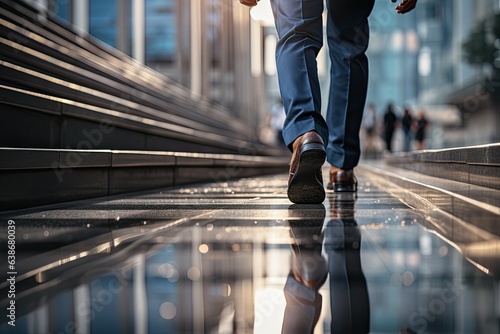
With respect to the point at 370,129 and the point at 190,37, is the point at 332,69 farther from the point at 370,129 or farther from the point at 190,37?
the point at 370,129

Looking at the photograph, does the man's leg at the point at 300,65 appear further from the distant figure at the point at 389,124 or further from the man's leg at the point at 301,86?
the distant figure at the point at 389,124

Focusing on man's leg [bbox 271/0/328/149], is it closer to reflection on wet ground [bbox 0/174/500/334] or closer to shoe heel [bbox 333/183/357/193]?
shoe heel [bbox 333/183/357/193]

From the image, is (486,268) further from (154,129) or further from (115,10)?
(115,10)

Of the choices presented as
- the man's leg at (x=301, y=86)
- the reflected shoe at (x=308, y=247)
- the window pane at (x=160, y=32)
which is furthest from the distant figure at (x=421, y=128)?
the reflected shoe at (x=308, y=247)

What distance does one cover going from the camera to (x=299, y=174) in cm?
268

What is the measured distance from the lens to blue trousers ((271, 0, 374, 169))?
9.20ft

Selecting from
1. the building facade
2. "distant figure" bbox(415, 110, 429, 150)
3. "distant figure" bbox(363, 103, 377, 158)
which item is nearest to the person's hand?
the building facade

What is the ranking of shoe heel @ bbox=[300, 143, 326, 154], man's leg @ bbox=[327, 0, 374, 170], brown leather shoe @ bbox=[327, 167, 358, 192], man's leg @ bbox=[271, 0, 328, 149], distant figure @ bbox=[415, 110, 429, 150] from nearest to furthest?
1. shoe heel @ bbox=[300, 143, 326, 154]
2. man's leg @ bbox=[271, 0, 328, 149]
3. man's leg @ bbox=[327, 0, 374, 170]
4. brown leather shoe @ bbox=[327, 167, 358, 192]
5. distant figure @ bbox=[415, 110, 429, 150]

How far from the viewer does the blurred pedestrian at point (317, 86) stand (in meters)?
2.70

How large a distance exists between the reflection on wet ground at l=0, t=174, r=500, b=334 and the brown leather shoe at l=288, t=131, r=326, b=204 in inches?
23.6

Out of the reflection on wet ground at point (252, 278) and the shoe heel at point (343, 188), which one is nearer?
the reflection on wet ground at point (252, 278)

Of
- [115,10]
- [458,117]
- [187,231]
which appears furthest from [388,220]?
[458,117]

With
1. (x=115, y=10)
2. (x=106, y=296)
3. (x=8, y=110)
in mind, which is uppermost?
(x=115, y=10)

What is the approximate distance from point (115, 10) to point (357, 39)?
8.60 metres
